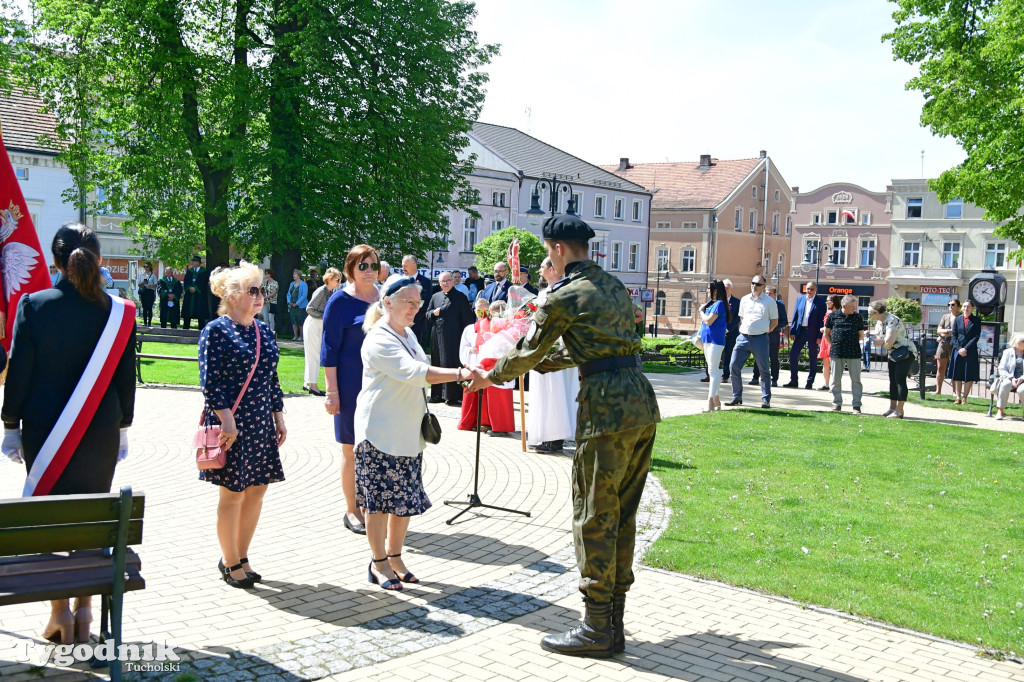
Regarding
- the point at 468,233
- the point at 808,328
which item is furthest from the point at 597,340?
the point at 468,233

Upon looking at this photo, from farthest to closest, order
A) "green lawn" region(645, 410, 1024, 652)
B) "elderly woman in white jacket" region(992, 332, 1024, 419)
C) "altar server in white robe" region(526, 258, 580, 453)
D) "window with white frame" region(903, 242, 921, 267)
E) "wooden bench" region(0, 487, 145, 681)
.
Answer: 1. "window with white frame" region(903, 242, 921, 267)
2. "elderly woman in white jacket" region(992, 332, 1024, 419)
3. "altar server in white robe" region(526, 258, 580, 453)
4. "green lawn" region(645, 410, 1024, 652)
5. "wooden bench" region(0, 487, 145, 681)

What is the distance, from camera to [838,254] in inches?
2849

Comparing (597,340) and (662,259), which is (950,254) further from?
(597,340)

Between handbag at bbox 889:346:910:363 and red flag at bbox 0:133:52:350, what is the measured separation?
12.9m

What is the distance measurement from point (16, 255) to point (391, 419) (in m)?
3.74

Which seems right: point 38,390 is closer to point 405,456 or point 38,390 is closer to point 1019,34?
Result: point 405,456

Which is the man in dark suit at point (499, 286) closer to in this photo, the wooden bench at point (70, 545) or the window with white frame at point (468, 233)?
the wooden bench at point (70, 545)

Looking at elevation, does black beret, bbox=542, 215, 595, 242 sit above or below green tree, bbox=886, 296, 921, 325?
below

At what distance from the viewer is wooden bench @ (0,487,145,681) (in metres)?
3.89

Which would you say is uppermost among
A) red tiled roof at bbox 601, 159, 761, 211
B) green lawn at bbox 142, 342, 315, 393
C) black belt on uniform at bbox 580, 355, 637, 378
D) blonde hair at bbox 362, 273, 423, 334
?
red tiled roof at bbox 601, 159, 761, 211

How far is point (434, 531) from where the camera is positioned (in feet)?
24.7

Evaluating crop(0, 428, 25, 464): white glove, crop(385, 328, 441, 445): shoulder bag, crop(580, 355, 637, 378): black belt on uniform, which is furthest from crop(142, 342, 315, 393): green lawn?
crop(580, 355, 637, 378): black belt on uniform

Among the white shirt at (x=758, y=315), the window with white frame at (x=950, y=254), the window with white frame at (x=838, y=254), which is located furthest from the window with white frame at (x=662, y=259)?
the white shirt at (x=758, y=315)

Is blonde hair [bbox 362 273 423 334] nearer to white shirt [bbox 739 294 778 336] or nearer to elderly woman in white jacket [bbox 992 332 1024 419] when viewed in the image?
white shirt [bbox 739 294 778 336]
